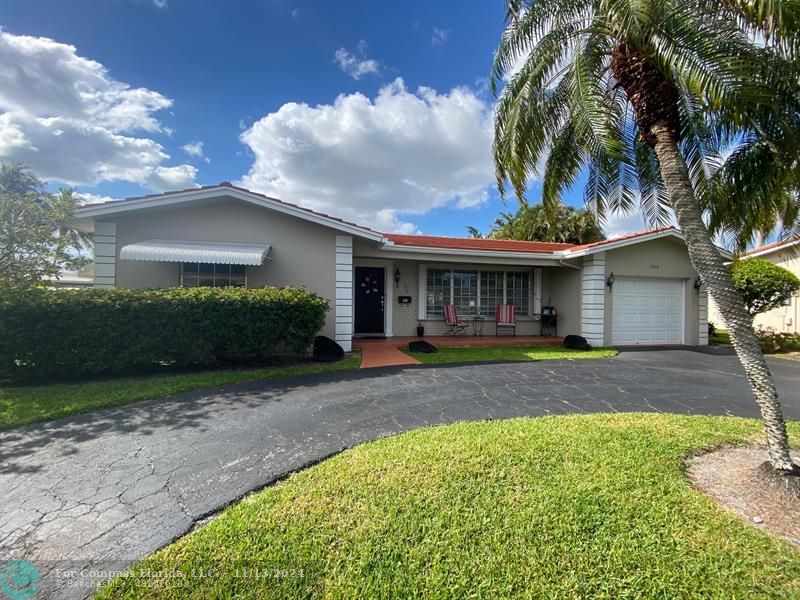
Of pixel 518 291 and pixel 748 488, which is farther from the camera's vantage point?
pixel 518 291

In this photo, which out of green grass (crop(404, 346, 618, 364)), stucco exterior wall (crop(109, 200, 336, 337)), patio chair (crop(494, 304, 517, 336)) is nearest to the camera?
stucco exterior wall (crop(109, 200, 336, 337))

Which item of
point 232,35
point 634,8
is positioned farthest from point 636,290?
point 232,35

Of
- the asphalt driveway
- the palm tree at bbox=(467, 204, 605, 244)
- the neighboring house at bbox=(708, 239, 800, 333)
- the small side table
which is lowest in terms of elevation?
the asphalt driveway

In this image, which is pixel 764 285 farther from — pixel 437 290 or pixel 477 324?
pixel 437 290

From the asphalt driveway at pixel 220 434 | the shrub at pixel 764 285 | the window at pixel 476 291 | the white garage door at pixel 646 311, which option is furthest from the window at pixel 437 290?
the shrub at pixel 764 285

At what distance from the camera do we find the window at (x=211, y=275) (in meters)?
10.3

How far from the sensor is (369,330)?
14.5 meters

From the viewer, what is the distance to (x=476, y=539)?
274 cm

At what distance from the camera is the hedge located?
7012 millimetres

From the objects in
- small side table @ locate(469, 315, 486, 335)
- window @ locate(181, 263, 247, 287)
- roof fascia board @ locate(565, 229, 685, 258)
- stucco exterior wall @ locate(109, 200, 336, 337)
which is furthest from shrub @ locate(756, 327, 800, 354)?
window @ locate(181, 263, 247, 287)

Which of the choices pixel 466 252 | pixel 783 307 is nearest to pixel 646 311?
pixel 466 252

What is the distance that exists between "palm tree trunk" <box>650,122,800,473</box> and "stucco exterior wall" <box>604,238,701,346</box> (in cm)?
984

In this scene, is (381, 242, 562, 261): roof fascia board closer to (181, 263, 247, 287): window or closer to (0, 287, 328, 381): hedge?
(0, 287, 328, 381): hedge

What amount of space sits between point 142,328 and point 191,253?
2384mm
